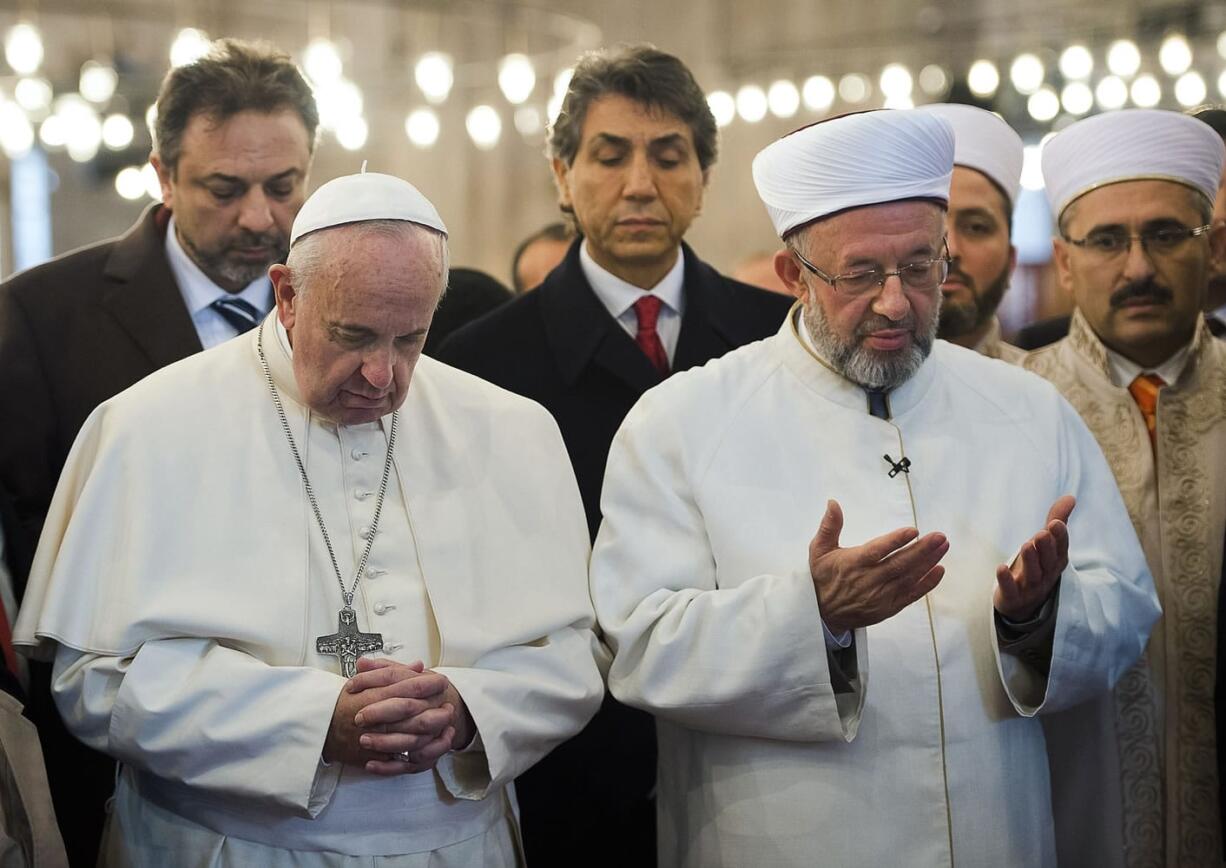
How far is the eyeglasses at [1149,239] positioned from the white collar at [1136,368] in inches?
10.1

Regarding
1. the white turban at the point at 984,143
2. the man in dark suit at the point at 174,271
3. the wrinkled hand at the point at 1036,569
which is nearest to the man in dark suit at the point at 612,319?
the man in dark suit at the point at 174,271

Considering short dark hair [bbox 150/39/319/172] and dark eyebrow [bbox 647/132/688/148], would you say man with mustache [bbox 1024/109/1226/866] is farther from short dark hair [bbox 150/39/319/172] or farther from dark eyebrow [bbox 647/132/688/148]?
short dark hair [bbox 150/39/319/172]

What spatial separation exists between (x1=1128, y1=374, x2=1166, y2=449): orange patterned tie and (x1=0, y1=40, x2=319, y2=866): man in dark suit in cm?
229

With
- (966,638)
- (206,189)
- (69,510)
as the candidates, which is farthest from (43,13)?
(966,638)

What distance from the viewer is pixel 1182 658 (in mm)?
3783

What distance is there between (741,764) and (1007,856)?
584 millimetres

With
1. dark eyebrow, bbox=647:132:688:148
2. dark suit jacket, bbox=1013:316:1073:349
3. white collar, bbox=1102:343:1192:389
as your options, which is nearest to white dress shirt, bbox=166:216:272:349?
dark eyebrow, bbox=647:132:688:148

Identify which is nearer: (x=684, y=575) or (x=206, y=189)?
(x=684, y=575)

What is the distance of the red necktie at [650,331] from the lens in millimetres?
4223

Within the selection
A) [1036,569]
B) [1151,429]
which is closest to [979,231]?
[1151,429]

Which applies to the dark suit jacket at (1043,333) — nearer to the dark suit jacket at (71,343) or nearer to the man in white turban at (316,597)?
the man in white turban at (316,597)

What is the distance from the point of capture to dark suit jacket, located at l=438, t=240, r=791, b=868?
3955 mm

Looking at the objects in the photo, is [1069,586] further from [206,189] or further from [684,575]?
[206,189]

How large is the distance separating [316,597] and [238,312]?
49.9 inches
